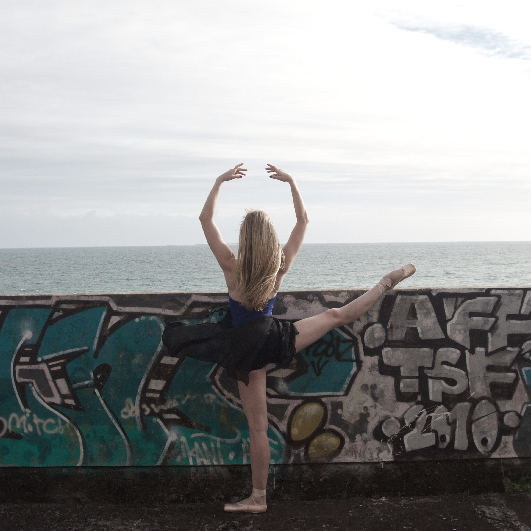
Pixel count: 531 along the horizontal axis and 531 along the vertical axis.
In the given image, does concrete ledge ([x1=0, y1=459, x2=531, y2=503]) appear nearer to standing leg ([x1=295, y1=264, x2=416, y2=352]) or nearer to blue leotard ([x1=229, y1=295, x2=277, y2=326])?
standing leg ([x1=295, y1=264, x2=416, y2=352])

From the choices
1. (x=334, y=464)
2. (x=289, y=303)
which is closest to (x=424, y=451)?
(x=334, y=464)

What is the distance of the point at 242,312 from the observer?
11.0 feet

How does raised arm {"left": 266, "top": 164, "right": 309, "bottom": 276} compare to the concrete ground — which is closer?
the concrete ground

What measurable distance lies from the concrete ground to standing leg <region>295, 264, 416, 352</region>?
1111 mm

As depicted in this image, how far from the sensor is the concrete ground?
314 centimetres

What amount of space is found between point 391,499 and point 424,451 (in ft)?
1.45

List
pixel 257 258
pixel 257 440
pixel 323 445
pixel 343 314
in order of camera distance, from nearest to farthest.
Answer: pixel 257 258
pixel 257 440
pixel 343 314
pixel 323 445

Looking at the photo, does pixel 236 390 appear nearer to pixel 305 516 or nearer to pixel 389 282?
pixel 305 516

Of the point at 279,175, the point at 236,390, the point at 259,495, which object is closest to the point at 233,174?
the point at 279,175

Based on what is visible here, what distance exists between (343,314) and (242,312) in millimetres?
714

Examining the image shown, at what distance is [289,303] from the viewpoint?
3.76 metres

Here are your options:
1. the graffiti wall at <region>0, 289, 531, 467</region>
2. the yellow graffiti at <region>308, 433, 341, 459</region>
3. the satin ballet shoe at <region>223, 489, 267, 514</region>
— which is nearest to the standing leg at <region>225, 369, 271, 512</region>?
the satin ballet shoe at <region>223, 489, 267, 514</region>

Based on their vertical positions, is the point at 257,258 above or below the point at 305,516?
above

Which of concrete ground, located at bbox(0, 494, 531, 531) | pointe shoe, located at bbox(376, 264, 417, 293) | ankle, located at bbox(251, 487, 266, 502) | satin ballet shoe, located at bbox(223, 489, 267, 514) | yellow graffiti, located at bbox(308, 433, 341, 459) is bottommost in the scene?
concrete ground, located at bbox(0, 494, 531, 531)
